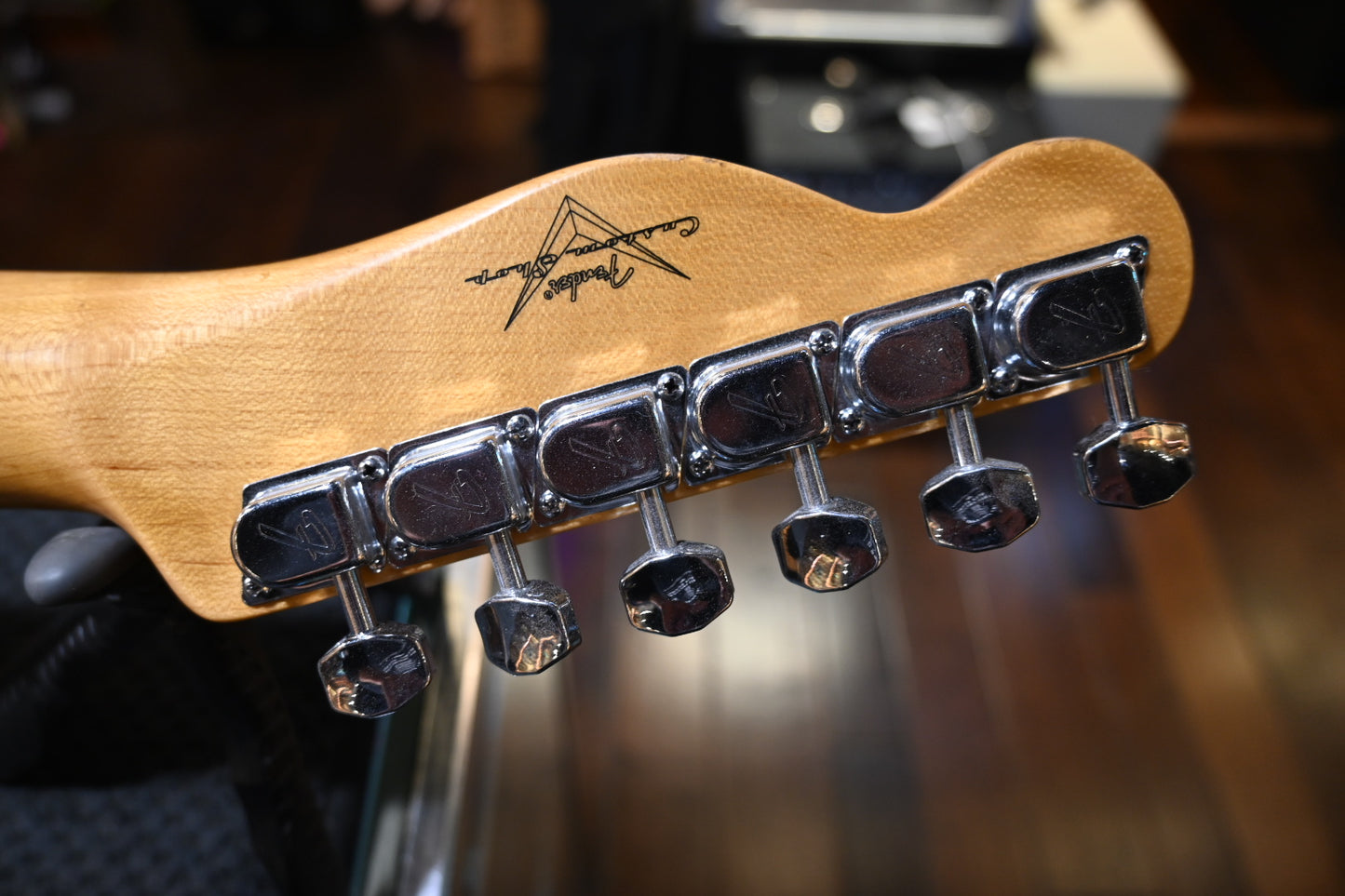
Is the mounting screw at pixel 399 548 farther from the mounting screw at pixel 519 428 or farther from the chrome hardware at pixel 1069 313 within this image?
the chrome hardware at pixel 1069 313

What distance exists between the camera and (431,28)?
2.94 m

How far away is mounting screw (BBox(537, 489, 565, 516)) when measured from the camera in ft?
1.75

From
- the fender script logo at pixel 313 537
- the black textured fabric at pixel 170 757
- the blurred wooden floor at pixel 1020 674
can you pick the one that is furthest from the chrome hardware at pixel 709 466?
the blurred wooden floor at pixel 1020 674

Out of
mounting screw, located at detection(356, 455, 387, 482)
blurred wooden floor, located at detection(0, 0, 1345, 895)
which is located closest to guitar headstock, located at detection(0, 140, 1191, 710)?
mounting screw, located at detection(356, 455, 387, 482)

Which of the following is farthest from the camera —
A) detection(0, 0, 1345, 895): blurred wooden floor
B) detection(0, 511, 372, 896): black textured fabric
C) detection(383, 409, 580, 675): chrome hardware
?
detection(0, 0, 1345, 895): blurred wooden floor

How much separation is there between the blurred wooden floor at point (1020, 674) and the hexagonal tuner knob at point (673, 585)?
80cm

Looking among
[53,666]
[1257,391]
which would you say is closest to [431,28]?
[1257,391]

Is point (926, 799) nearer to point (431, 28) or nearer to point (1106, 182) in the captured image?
point (1106, 182)

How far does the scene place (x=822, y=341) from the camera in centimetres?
53

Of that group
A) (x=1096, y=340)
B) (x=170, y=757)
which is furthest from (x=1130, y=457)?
Result: (x=170, y=757)

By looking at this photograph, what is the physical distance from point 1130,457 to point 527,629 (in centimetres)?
33

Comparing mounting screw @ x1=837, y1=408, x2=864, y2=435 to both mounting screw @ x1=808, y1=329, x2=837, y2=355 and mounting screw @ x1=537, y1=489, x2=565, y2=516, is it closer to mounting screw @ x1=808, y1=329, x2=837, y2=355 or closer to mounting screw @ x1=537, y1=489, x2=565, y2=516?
mounting screw @ x1=808, y1=329, x2=837, y2=355

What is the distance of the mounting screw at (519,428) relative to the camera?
53cm

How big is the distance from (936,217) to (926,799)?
105 centimetres
